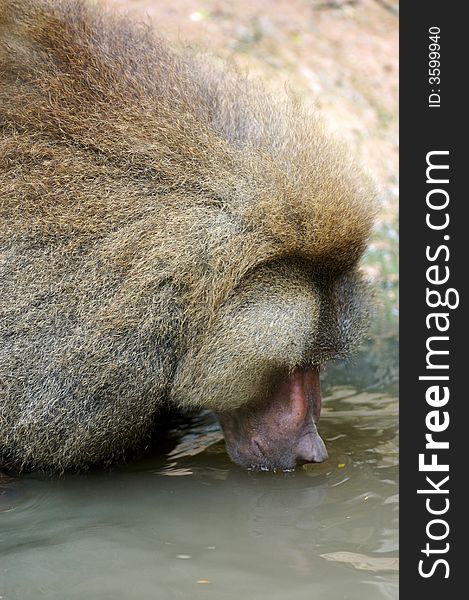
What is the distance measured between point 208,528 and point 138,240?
1225 millimetres

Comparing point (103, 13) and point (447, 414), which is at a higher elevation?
point (103, 13)

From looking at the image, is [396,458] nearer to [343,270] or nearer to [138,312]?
[343,270]

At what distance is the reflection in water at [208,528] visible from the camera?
11.7ft

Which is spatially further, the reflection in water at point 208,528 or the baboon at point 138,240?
the baboon at point 138,240

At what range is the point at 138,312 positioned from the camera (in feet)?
13.7

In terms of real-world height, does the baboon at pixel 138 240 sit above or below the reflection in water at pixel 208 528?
above

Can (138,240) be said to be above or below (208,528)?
above

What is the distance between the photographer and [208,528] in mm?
4145

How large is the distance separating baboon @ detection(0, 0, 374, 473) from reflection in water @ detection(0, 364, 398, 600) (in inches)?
12.0

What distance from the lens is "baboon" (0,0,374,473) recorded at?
4176 mm

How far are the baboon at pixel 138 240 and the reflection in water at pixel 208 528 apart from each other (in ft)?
1.00

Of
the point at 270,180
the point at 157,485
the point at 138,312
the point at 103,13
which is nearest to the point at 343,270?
the point at 270,180

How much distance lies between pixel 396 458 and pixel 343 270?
3.42 feet

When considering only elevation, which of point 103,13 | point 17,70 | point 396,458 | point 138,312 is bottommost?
point 396,458
